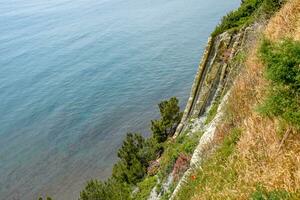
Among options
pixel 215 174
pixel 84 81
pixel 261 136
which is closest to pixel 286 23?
pixel 261 136

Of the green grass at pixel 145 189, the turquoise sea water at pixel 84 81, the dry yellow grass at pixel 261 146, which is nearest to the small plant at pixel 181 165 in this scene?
the dry yellow grass at pixel 261 146

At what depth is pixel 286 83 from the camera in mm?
10273

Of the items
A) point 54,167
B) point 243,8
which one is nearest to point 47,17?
point 54,167

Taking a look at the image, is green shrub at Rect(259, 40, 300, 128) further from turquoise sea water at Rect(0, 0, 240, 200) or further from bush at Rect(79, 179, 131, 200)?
turquoise sea water at Rect(0, 0, 240, 200)

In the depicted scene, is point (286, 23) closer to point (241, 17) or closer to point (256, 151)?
point (256, 151)

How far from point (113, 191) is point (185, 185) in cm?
1197

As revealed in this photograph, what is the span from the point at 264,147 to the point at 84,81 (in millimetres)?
47757

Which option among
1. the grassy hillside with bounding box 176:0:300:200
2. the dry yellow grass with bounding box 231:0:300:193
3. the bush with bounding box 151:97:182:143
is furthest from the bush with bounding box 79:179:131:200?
the dry yellow grass with bounding box 231:0:300:193

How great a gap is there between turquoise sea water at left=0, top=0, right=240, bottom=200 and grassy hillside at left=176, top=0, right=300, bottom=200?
23.1m

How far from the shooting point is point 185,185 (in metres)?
13.1

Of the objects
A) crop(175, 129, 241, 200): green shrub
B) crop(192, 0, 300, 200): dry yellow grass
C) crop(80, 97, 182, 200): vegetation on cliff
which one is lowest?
crop(80, 97, 182, 200): vegetation on cliff

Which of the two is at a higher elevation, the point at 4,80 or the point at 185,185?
the point at 4,80

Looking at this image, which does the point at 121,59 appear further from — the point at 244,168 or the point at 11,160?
the point at 244,168

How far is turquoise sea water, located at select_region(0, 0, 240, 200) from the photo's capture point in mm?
37500
